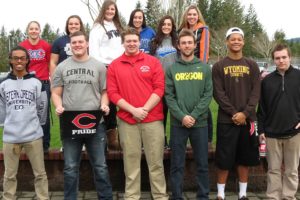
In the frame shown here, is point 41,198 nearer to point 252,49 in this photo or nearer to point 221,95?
point 221,95

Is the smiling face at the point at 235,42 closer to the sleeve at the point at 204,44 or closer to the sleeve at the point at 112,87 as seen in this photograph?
the sleeve at the point at 204,44

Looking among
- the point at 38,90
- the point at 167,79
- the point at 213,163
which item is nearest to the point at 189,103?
the point at 167,79

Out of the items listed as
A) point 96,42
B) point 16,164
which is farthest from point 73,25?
point 16,164

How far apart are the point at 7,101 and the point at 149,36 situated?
2.26m

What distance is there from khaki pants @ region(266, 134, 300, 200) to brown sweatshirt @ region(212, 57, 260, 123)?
1.66 feet

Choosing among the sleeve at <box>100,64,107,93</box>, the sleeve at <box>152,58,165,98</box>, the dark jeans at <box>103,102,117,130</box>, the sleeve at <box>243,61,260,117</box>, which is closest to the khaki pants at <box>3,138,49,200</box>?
the sleeve at <box>100,64,107,93</box>

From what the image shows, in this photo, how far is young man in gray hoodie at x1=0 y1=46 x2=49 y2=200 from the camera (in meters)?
5.00

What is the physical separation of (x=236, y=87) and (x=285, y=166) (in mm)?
1230

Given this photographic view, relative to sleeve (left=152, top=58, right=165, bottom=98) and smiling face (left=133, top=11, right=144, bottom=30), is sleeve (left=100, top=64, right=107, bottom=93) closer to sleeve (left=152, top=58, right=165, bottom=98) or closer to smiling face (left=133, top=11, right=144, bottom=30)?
sleeve (left=152, top=58, right=165, bottom=98)

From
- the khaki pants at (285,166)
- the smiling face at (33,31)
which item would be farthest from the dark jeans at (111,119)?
the khaki pants at (285,166)

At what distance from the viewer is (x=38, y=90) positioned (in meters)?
5.15

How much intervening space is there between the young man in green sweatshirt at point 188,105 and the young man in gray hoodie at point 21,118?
1.63m

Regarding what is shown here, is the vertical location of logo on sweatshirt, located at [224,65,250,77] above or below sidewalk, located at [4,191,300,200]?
above

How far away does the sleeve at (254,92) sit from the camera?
5215 mm
